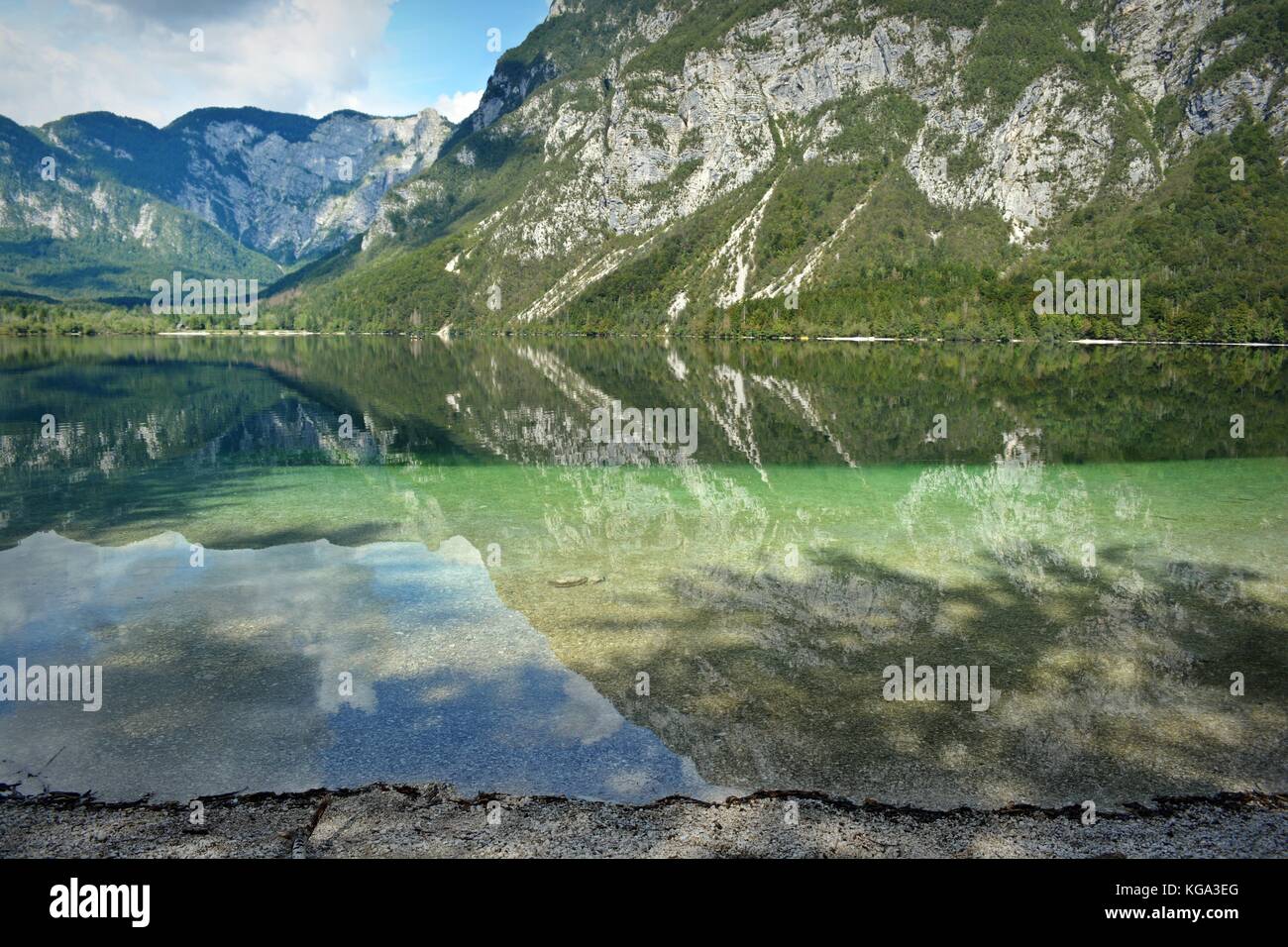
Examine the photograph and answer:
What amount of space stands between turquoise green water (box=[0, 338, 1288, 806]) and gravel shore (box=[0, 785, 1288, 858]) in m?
0.49

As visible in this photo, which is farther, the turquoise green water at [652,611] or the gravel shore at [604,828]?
the turquoise green water at [652,611]

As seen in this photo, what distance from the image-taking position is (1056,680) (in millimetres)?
13281

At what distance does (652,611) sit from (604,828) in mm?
7663

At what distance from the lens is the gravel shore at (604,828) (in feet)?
28.1

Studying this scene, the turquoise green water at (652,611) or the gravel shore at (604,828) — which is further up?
the turquoise green water at (652,611)

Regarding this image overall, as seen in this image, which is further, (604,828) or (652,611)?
(652,611)

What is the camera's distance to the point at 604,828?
903 centimetres

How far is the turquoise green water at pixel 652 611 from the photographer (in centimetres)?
1086

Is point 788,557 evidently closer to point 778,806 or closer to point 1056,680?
point 1056,680

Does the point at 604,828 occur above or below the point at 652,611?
below

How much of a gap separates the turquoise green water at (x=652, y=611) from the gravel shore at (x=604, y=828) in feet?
1.62

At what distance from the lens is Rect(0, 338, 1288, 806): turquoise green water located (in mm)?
10859

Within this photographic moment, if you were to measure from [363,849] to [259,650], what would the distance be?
7.24 m
